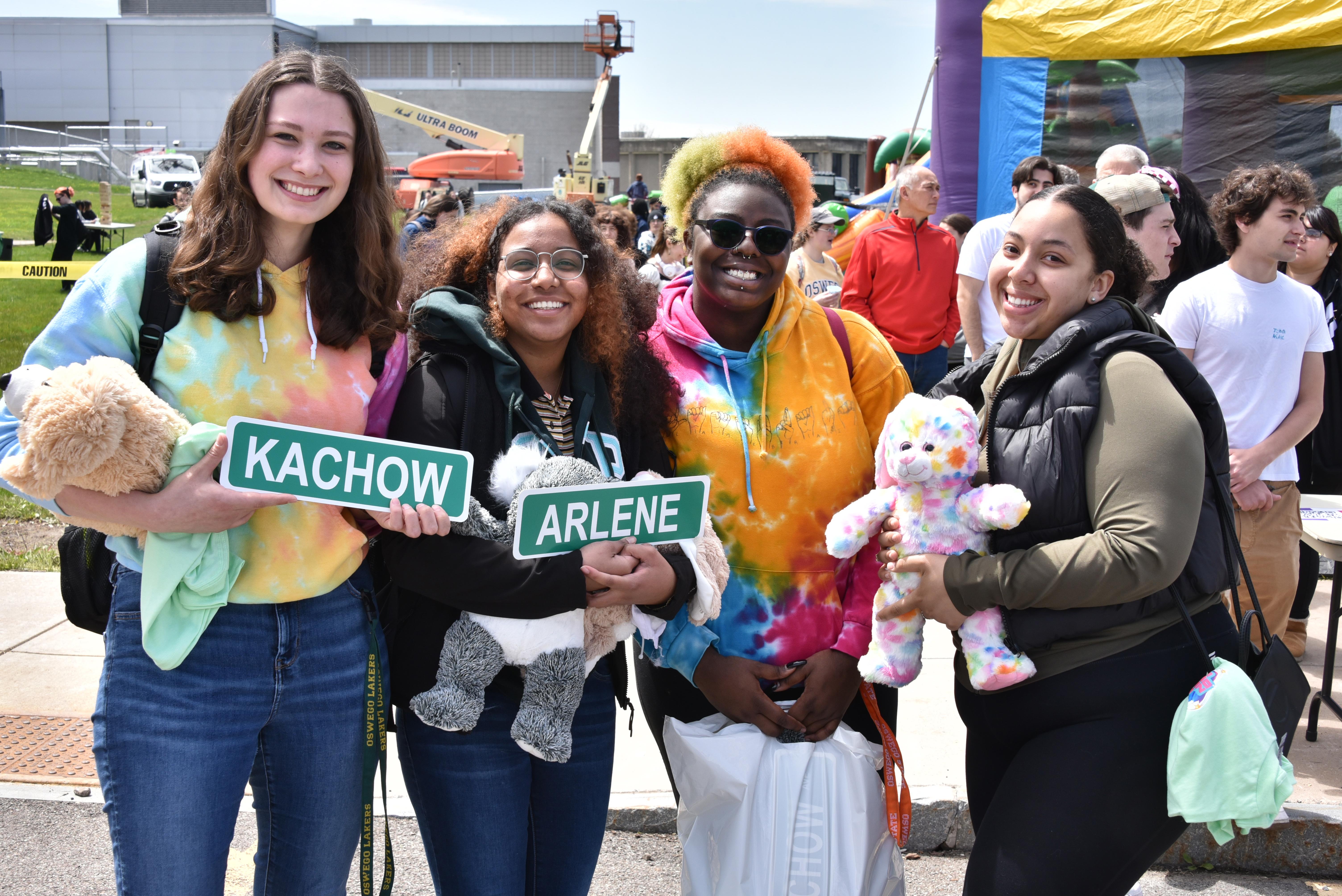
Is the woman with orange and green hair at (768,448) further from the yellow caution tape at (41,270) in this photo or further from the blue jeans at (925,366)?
the yellow caution tape at (41,270)

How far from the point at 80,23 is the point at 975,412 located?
66.9 meters

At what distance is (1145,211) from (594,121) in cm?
4045

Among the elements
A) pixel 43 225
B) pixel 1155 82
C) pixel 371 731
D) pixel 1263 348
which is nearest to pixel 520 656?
pixel 371 731

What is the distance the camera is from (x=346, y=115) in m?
2.15

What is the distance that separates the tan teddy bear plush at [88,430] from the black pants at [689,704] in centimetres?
133

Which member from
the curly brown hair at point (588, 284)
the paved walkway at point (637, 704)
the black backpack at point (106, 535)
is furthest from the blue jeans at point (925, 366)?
the black backpack at point (106, 535)

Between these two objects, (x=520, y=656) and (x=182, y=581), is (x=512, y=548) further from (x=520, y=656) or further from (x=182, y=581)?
(x=182, y=581)

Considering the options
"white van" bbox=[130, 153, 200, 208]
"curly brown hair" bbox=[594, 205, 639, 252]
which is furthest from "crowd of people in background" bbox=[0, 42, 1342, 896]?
"white van" bbox=[130, 153, 200, 208]

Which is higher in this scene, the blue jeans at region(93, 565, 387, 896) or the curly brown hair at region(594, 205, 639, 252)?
the curly brown hair at region(594, 205, 639, 252)

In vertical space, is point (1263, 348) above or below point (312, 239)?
below

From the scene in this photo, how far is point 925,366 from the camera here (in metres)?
7.70

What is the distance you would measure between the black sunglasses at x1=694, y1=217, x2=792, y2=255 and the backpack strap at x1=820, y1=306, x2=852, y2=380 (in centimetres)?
24

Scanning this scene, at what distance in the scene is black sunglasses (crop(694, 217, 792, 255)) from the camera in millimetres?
2551

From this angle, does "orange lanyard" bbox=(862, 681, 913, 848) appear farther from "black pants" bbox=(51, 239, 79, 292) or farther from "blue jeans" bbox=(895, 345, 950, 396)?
"black pants" bbox=(51, 239, 79, 292)
